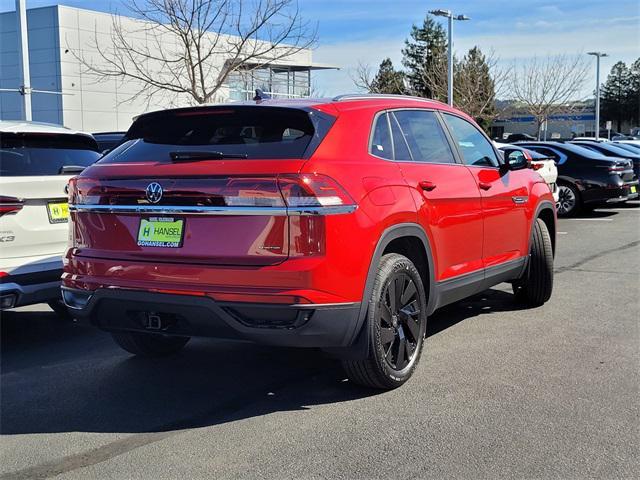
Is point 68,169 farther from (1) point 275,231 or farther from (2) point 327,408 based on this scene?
(2) point 327,408

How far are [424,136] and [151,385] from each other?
2.56m

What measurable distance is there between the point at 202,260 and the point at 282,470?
1.18 metres

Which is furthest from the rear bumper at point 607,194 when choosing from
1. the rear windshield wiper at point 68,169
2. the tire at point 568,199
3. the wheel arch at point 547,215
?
the rear windshield wiper at point 68,169

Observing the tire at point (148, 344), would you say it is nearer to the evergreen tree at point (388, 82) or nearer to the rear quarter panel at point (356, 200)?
the rear quarter panel at point (356, 200)

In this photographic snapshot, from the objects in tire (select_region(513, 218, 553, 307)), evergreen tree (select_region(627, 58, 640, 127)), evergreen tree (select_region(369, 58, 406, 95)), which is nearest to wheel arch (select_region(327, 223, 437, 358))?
tire (select_region(513, 218, 553, 307))

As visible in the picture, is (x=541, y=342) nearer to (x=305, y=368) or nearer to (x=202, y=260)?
(x=305, y=368)

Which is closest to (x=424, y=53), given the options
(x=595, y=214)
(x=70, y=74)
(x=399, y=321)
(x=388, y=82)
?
(x=388, y=82)

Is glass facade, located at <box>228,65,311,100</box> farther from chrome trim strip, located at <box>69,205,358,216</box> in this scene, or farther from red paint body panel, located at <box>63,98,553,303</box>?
chrome trim strip, located at <box>69,205,358,216</box>

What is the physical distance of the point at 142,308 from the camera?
3.95m

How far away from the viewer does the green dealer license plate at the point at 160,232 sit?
388 cm

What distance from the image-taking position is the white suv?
5215 mm

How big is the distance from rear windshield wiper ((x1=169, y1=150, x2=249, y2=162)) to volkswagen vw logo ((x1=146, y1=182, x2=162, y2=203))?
0.64 ft

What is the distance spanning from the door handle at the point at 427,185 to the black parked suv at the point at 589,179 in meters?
11.7

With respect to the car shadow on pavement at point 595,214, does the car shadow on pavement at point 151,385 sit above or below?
above
